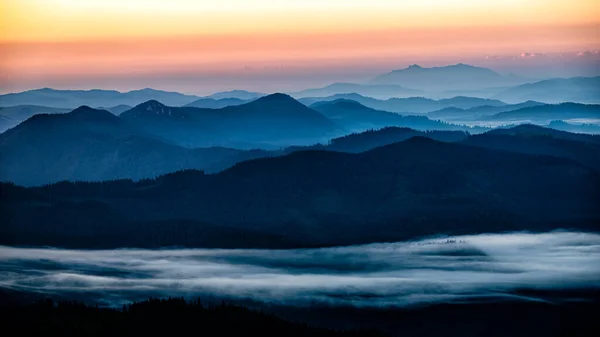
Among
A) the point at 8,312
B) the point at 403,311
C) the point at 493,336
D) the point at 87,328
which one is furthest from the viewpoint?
the point at 403,311

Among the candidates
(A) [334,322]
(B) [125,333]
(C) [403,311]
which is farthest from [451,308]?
(B) [125,333]

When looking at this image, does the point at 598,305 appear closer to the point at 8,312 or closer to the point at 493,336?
the point at 493,336

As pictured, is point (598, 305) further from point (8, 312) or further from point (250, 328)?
point (8, 312)

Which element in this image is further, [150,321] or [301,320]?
[301,320]

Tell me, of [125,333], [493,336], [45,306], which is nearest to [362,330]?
[493,336]

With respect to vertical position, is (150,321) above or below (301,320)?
above

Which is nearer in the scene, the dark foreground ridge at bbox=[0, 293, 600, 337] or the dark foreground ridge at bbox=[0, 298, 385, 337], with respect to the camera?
the dark foreground ridge at bbox=[0, 298, 385, 337]

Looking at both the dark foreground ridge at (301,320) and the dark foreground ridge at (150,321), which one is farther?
the dark foreground ridge at (301,320)

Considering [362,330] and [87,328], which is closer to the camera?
[87,328]

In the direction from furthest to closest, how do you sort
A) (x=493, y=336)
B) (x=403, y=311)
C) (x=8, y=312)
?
1. (x=403, y=311)
2. (x=493, y=336)
3. (x=8, y=312)
